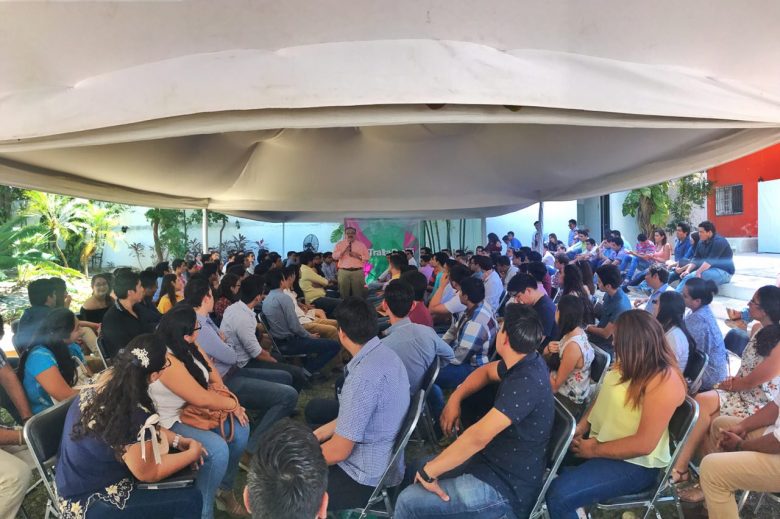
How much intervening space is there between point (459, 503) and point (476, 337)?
5.58ft

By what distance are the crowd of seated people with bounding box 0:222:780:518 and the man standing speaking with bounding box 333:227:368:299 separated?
3.49 metres

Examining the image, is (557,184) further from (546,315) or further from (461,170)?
(546,315)

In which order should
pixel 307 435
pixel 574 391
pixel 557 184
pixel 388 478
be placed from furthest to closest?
pixel 557 184
pixel 574 391
pixel 388 478
pixel 307 435

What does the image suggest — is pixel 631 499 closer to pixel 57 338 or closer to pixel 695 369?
pixel 695 369

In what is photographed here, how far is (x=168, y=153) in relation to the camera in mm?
3883

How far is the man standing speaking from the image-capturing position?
7.27 meters

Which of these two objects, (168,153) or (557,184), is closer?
(168,153)

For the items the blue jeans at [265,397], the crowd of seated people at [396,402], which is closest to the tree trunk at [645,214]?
the crowd of seated people at [396,402]

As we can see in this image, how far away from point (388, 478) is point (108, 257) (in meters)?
19.9

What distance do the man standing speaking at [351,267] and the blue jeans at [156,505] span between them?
530 cm

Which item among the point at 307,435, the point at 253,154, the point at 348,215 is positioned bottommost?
the point at 307,435

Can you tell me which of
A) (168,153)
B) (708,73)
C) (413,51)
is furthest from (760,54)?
(168,153)

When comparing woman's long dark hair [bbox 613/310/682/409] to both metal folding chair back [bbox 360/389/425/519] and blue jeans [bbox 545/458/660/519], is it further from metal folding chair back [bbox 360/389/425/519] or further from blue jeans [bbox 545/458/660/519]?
metal folding chair back [bbox 360/389/425/519]

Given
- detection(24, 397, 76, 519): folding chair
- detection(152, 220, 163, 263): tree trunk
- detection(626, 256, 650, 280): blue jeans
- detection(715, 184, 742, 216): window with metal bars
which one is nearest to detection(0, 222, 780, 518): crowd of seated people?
detection(24, 397, 76, 519): folding chair
